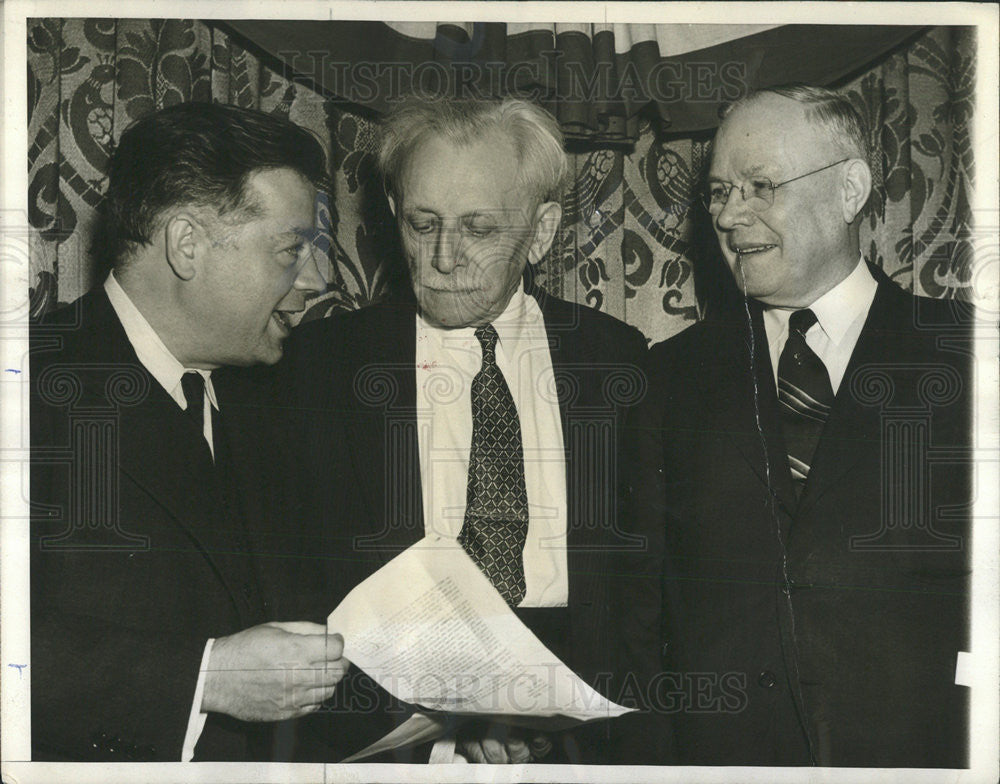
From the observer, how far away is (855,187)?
225cm

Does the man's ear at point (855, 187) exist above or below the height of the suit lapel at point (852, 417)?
above

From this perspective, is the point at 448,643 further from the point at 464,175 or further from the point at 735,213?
the point at 735,213

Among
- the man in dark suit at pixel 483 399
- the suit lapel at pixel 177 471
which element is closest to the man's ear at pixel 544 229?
the man in dark suit at pixel 483 399

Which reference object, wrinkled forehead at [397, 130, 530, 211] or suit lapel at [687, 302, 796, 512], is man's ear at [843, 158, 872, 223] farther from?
wrinkled forehead at [397, 130, 530, 211]

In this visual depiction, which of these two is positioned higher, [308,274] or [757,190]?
[757,190]

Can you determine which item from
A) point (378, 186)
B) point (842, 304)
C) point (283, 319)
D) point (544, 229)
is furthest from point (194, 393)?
point (842, 304)

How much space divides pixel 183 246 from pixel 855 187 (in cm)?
154

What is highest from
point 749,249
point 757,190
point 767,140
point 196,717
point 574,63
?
point 574,63

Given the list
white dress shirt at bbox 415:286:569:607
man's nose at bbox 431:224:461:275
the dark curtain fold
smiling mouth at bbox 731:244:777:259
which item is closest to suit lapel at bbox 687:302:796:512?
smiling mouth at bbox 731:244:777:259

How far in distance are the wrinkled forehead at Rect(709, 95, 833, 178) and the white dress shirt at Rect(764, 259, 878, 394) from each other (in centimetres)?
29

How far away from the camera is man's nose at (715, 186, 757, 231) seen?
2.24m

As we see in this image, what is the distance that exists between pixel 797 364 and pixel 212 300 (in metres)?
1.35

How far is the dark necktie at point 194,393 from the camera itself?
2.23 metres

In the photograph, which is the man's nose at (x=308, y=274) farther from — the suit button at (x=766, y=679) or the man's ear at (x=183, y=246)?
the suit button at (x=766, y=679)
